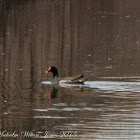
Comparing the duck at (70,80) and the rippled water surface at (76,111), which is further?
the duck at (70,80)

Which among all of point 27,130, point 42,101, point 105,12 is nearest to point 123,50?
point 42,101

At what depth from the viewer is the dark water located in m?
13.7

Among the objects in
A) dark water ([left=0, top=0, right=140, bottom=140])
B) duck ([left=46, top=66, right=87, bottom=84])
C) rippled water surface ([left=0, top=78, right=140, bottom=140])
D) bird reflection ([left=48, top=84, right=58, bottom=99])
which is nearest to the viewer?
rippled water surface ([left=0, top=78, right=140, bottom=140])

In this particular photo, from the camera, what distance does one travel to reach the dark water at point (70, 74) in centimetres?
1368

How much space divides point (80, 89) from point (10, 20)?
68.5 ft

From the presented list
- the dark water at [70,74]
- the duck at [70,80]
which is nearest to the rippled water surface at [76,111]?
the dark water at [70,74]

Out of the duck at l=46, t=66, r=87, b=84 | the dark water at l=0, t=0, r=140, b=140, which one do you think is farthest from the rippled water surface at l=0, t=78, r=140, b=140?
the duck at l=46, t=66, r=87, b=84

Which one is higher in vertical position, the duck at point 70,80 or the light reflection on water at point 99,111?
the duck at point 70,80

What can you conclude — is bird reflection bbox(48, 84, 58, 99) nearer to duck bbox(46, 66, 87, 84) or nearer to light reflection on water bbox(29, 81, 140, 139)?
→ light reflection on water bbox(29, 81, 140, 139)

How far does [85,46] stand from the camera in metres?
27.8

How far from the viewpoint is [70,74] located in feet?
68.1

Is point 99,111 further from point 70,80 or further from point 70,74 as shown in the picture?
point 70,74

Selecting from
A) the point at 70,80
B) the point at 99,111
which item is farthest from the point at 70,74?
the point at 99,111

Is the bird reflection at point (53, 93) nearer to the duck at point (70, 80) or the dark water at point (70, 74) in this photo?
the dark water at point (70, 74)
